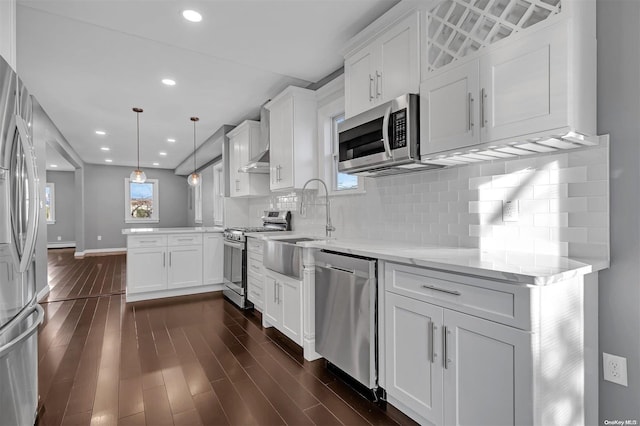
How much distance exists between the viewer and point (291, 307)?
9.05 ft

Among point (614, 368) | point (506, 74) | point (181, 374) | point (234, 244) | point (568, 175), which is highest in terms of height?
point (506, 74)

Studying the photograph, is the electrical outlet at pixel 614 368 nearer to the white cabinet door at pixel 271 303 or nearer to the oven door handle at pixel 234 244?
the white cabinet door at pixel 271 303

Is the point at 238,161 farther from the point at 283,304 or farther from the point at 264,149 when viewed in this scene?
the point at 283,304

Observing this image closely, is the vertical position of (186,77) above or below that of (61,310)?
above

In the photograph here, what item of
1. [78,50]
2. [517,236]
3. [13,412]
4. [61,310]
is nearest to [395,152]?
[517,236]

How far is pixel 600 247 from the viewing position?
1.51 meters

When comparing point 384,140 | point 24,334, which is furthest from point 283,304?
point 24,334

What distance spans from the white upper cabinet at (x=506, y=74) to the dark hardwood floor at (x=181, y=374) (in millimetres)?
1667

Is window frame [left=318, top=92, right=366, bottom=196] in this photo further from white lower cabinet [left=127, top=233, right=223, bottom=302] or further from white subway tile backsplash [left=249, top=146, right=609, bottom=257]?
white lower cabinet [left=127, top=233, right=223, bottom=302]

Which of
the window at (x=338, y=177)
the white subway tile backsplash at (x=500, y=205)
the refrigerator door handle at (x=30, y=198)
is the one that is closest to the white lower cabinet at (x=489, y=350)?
the white subway tile backsplash at (x=500, y=205)

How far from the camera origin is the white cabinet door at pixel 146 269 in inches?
167

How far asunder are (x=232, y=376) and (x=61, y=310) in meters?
2.97

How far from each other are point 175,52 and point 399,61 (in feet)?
6.96

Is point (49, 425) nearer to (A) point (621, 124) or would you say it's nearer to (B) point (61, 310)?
(B) point (61, 310)
